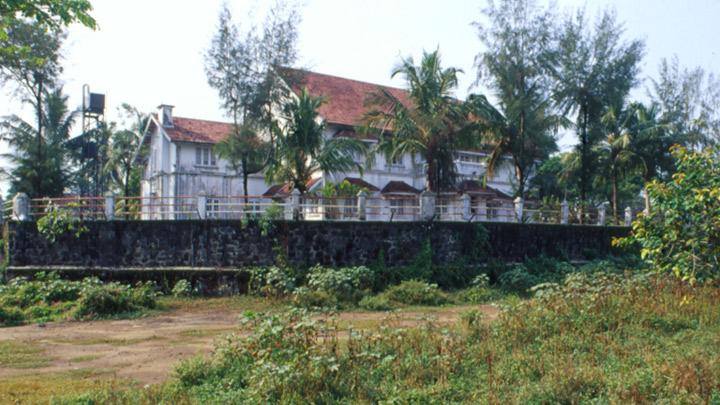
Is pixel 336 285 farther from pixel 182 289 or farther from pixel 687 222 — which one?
pixel 687 222

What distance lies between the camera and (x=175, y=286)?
18547 mm

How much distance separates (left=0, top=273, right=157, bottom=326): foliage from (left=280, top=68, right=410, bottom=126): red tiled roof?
43.5ft

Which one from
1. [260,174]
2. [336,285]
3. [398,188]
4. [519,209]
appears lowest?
[336,285]

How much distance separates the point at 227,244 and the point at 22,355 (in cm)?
868

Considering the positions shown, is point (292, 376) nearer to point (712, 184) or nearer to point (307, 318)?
point (307, 318)

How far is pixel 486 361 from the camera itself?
27.5ft

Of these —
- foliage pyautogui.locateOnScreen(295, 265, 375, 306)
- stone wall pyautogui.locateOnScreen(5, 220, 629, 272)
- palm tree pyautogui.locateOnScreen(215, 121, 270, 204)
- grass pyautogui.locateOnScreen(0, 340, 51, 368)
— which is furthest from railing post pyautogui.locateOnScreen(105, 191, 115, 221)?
grass pyautogui.locateOnScreen(0, 340, 51, 368)

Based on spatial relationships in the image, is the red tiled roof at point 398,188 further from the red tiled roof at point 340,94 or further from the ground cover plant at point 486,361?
the ground cover plant at point 486,361

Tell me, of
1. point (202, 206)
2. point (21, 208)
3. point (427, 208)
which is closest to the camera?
point (202, 206)

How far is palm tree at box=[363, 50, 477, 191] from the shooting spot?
22.8m

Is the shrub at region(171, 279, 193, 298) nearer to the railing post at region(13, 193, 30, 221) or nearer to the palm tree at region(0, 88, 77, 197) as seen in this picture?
the railing post at region(13, 193, 30, 221)

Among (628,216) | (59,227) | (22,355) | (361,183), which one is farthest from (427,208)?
(22,355)

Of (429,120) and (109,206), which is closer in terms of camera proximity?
(109,206)

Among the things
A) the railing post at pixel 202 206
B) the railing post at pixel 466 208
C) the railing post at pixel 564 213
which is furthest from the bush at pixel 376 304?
the railing post at pixel 564 213
